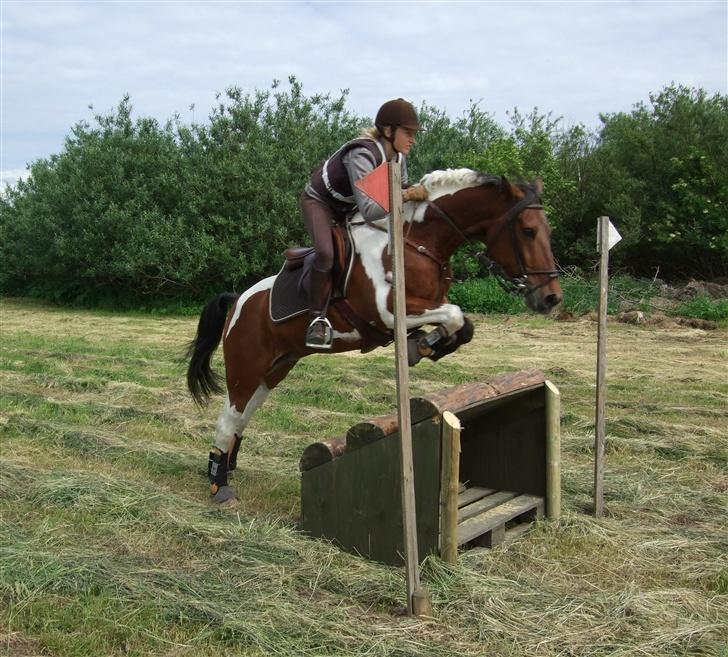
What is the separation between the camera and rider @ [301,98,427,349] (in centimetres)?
408

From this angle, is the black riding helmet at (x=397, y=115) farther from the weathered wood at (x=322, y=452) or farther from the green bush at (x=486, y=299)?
the green bush at (x=486, y=299)

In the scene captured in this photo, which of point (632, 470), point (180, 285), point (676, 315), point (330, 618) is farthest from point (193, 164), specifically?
point (330, 618)

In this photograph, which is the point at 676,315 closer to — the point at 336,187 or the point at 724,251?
the point at 724,251

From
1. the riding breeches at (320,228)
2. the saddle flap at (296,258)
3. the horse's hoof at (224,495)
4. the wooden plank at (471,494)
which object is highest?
the riding breeches at (320,228)

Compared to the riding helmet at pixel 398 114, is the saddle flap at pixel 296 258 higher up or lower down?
lower down

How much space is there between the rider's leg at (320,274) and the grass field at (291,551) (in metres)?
1.08

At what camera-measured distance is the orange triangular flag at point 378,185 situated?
10.5ft

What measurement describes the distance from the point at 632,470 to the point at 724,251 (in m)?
14.7

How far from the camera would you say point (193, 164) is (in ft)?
65.6

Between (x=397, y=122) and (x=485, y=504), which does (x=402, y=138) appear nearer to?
(x=397, y=122)

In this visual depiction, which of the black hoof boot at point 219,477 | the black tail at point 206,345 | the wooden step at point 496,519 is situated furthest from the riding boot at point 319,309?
the black tail at point 206,345

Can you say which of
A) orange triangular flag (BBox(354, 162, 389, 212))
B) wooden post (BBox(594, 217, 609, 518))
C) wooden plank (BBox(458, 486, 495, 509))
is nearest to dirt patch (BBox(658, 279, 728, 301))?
wooden post (BBox(594, 217, 609, 518))

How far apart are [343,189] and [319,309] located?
70 cm

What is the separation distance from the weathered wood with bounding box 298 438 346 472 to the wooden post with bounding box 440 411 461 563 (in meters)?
0.68
